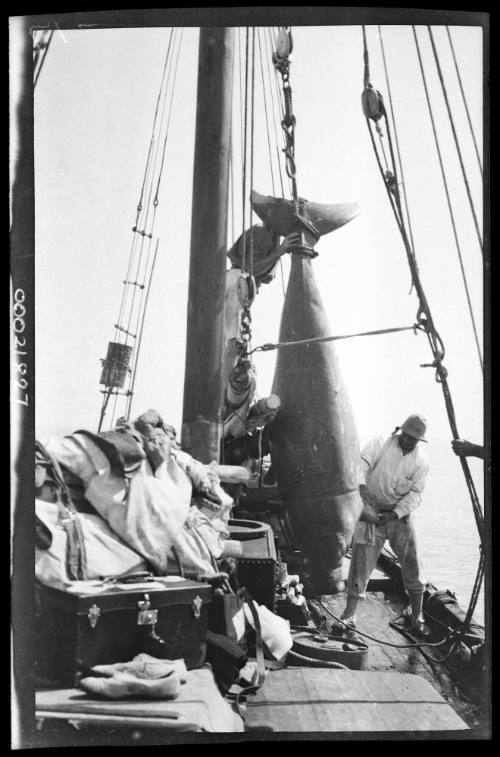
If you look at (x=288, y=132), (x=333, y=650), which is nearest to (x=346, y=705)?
(x=333, y=650)

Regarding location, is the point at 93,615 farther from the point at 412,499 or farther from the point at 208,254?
the point at 208,254

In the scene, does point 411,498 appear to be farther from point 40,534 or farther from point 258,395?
point 40,534

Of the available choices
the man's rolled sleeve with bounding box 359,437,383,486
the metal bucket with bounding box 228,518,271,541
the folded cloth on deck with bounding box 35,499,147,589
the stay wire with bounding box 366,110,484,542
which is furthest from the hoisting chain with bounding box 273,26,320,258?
the folded cloth on deck with bounding box 35,499,147,589

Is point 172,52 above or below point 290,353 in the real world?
above

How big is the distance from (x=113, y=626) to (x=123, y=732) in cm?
37

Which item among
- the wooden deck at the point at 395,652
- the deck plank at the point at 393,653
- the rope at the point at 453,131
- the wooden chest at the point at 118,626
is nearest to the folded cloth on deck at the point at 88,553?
the wooden chest at the point at 118,626

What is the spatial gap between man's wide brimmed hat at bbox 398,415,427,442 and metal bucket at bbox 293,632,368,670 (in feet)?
4.56

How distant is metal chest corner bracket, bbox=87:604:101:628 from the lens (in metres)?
2.55

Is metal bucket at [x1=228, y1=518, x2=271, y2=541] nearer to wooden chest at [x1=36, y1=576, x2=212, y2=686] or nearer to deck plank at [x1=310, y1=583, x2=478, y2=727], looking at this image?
deck plank at [x1=310, y1=583, x2=478, y2=727]

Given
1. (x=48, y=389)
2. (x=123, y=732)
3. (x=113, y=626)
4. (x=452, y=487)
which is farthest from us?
(x=452, y=487)

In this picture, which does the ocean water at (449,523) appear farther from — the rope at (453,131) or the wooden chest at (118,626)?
the wooden chest at (118,626)

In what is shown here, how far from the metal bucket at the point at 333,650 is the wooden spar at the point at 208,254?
1.36 metres
